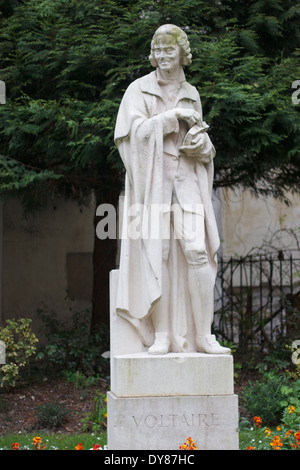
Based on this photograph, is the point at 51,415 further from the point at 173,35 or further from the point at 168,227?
the point at 173,35

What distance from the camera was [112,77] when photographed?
8.45 m

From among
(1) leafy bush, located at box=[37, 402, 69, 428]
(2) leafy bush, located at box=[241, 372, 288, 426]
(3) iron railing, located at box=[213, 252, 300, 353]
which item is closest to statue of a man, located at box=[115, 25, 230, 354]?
(2) leafy bush, located at box=[241, 372, 288, 426]

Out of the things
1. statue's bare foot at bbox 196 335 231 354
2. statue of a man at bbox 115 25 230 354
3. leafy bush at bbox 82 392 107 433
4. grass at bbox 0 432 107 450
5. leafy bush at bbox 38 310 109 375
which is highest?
statue of a man at bbox 115 25 230 354

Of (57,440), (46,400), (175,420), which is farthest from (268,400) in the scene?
(46,400)

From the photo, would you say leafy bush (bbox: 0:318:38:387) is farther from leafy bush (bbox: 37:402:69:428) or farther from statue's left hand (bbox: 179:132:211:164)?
statue's left hand (bbox: 179:132:211:164)

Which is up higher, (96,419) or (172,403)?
(172,403)

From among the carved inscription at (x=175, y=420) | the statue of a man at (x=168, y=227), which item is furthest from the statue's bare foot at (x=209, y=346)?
the carved inscription at (x=175, y=420)

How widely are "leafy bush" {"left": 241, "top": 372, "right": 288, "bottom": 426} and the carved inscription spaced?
215 cm

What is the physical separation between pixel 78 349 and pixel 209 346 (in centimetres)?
443

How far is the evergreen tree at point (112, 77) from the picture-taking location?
27.2 ft

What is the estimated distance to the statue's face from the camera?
560 cm

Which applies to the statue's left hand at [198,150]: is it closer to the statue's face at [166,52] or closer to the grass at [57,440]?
the statue's face at [166,52]
